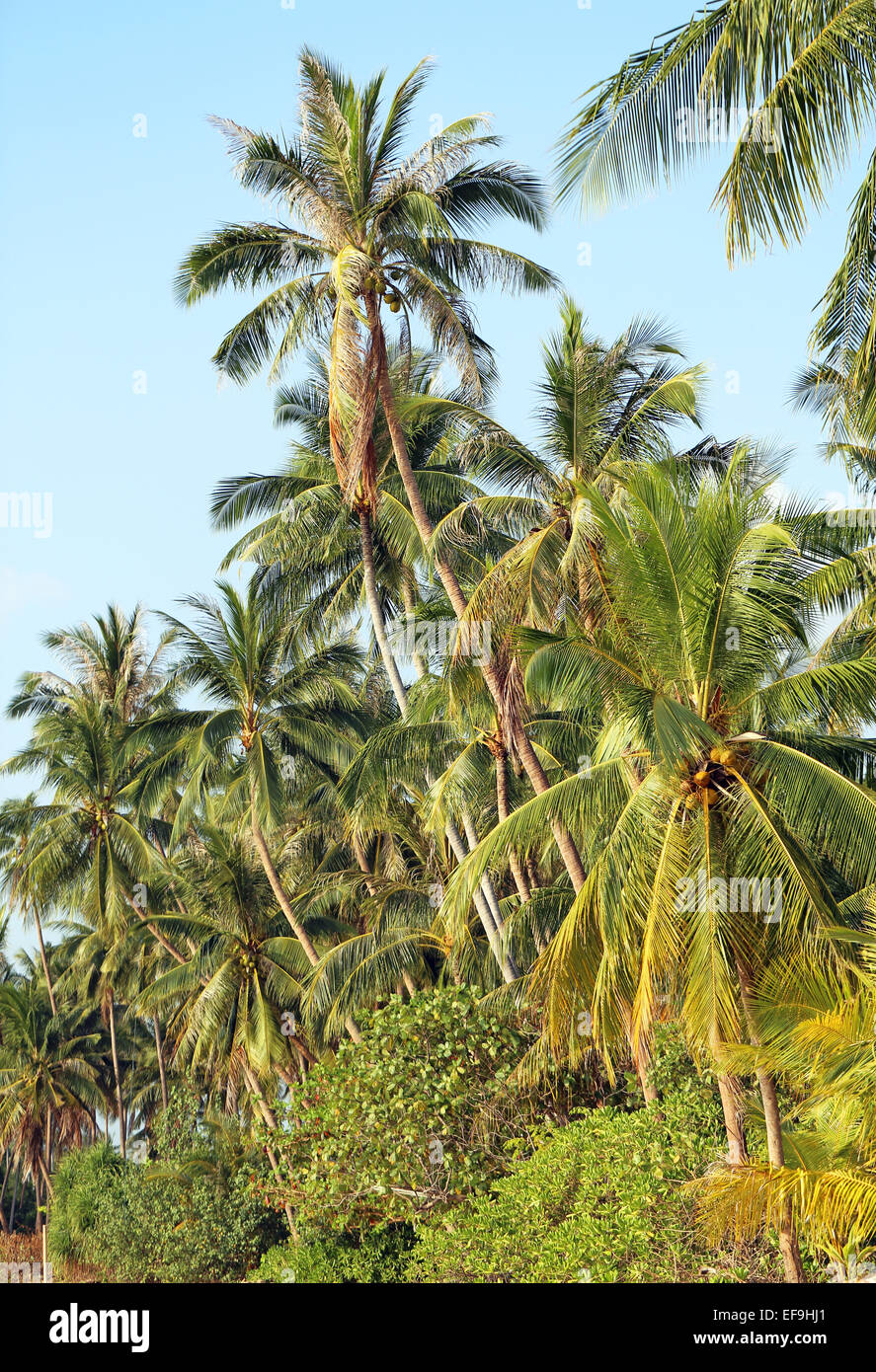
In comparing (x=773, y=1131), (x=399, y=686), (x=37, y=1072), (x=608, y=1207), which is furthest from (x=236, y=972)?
(x=773, y=1131)

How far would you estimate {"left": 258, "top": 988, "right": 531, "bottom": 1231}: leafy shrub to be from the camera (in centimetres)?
1602

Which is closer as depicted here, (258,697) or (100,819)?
(258,697)

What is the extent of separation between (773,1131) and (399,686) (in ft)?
41.1

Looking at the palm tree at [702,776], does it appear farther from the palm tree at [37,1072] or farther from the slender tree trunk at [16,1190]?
the slender tree trunk at [16,1190]

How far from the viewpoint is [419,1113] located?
16.1 m

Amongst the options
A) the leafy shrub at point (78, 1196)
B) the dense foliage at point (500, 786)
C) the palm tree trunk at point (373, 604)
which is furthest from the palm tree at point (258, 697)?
the leafy shrub at point (78, 1196)

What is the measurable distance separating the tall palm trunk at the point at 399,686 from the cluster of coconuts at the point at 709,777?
8.52 meters

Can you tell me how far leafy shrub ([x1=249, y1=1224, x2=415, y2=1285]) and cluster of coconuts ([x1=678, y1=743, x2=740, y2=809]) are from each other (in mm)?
8725

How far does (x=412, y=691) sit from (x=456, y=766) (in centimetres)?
314

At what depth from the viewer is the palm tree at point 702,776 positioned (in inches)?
408

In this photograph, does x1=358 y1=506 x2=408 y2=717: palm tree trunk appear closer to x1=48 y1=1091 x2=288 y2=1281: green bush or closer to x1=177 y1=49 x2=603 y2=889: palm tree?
x1=177 y1=49 x2=603 y2=889: palm tree

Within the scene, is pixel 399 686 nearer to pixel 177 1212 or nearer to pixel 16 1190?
pixel 177 1212

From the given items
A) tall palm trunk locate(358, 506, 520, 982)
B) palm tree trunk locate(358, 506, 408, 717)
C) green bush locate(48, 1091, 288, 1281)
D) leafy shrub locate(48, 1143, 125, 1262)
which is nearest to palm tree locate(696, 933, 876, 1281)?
tall palm trunk locate(358, 506, 520, 982)

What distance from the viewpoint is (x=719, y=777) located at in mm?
10844
